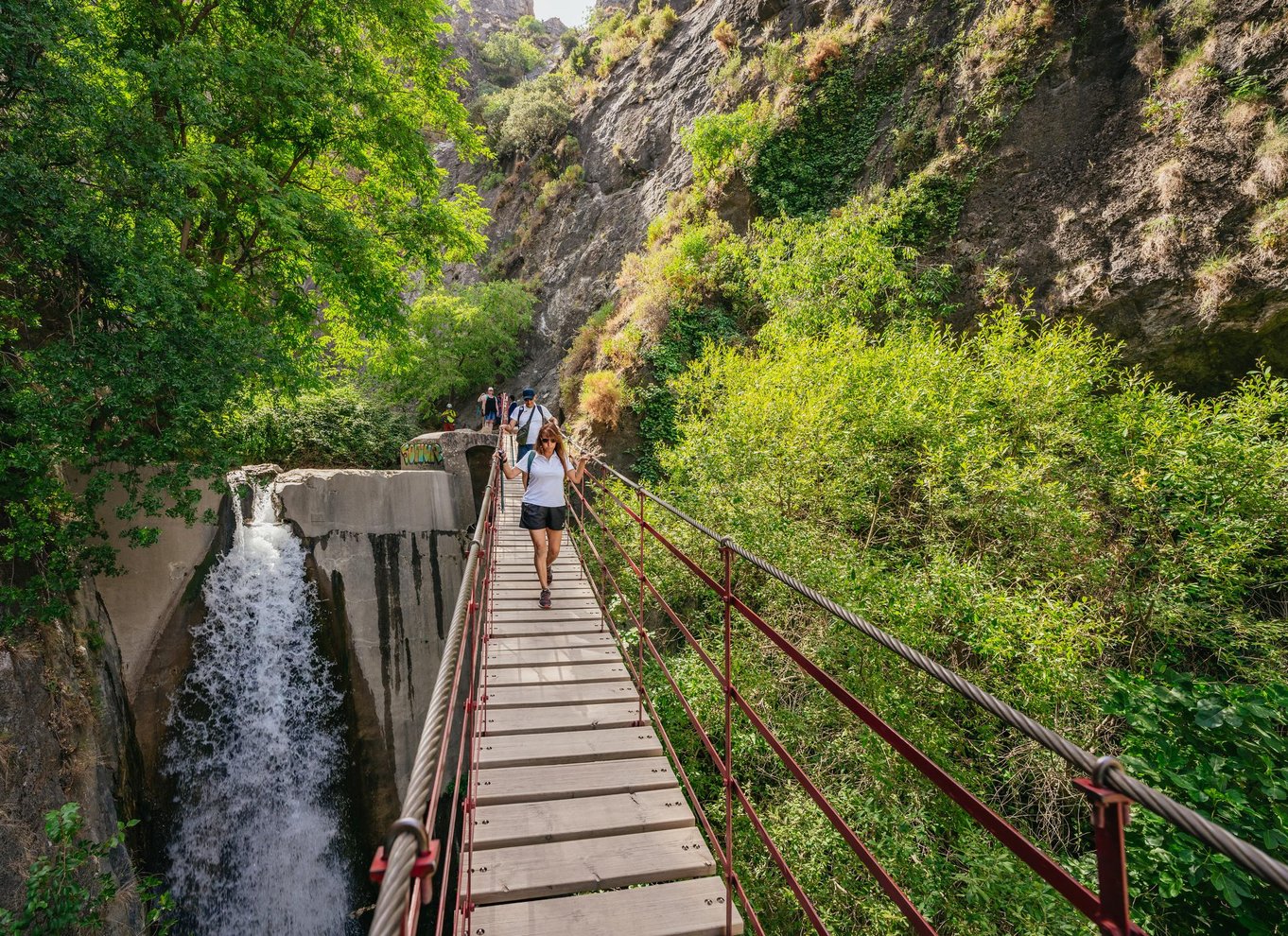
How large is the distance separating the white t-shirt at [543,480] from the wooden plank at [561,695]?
1.75 m

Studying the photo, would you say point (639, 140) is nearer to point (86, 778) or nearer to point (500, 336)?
point (500, 336)

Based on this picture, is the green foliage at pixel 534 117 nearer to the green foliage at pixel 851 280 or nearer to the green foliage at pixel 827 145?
the green foliage at pixel 827 145

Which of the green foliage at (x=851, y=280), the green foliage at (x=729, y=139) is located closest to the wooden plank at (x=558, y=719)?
the green foliage at (x=851, y=280)

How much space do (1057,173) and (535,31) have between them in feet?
151

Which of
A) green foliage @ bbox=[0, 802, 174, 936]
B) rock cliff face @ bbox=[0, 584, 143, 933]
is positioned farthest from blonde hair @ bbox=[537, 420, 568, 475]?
rock cliff face @ bbox=[0, 584, 143, 933]

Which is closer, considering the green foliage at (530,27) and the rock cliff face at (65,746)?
the rock cliff face at (65,746)

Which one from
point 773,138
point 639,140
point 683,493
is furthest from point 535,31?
point 683,493

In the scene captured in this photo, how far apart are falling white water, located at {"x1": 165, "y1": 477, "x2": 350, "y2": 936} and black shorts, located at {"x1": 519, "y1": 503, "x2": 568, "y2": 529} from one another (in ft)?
18.8

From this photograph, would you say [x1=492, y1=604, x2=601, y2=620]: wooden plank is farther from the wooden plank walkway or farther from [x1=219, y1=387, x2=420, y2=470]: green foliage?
[x1=219, y1=387, x2=420, y2=470]: green foliage

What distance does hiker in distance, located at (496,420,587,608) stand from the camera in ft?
17.1

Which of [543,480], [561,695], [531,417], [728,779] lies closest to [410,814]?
[728,779]

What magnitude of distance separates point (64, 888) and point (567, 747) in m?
4.87

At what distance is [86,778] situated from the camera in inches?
222

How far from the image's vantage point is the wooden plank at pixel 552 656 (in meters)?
4.45
